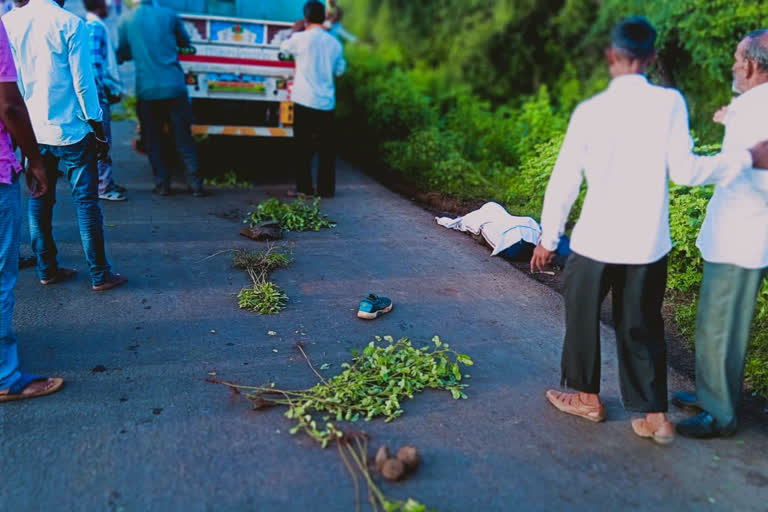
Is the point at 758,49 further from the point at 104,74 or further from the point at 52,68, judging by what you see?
the point at 104,74

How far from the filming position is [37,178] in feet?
13.2

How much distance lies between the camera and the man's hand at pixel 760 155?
3361 millimetres

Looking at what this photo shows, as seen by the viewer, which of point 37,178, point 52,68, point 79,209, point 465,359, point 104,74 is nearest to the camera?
point 37,178

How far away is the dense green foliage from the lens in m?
7.39

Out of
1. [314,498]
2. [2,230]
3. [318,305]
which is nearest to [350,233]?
[318,305]

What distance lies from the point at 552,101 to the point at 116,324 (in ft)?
40.6

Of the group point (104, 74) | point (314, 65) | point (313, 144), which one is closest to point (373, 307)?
point (313, 144)

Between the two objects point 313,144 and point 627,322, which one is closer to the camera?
point 627,322

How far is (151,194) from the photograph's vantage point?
7770 millimetres

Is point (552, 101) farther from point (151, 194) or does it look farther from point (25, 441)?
point (25, 441)

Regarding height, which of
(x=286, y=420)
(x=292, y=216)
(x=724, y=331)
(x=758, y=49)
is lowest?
(x=286, y=420)

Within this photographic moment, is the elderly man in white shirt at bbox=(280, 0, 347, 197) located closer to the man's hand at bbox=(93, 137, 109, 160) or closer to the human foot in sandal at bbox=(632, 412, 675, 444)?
the man's hand at bbox=(93, 137, 109, 160)

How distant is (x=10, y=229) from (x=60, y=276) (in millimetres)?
1704

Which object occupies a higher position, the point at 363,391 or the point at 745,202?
the point at 745,202
